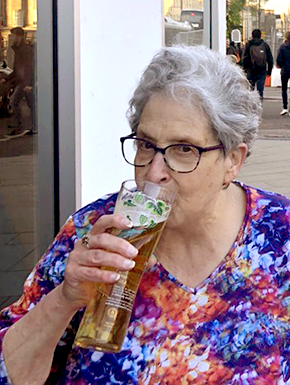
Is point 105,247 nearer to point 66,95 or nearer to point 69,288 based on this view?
point 69,288

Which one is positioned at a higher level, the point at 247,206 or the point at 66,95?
the point at 66,95

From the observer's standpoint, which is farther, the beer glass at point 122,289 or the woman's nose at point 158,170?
the woman's nose at point 158,170

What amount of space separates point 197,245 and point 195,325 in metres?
0.20

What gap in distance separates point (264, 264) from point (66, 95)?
2.25 m

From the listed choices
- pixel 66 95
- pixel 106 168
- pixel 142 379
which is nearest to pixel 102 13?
pixel 66 95

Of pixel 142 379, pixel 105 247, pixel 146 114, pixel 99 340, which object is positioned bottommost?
pixel 142 379

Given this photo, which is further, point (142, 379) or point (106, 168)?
point (106, 168)

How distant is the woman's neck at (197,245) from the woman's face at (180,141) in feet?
0.28

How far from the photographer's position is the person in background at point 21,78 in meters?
3.77

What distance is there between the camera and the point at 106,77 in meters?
4.00

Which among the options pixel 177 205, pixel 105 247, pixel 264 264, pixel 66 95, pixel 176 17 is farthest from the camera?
pixel 176 17

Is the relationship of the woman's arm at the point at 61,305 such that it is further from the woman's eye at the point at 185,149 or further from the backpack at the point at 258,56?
the backpack at the point at 258,56

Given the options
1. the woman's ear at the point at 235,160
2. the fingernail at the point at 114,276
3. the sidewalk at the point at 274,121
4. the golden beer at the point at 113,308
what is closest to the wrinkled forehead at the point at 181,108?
the woman's ear at the point at 235,160

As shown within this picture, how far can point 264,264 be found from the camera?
5.87 feet
